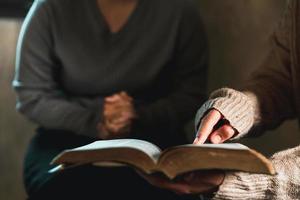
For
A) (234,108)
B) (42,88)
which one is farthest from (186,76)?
(234,108)

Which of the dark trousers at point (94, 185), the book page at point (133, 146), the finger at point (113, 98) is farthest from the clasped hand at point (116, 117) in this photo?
the book page at point (133, 146)

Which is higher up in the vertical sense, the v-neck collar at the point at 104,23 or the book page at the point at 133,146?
the book page at the point at 133,146

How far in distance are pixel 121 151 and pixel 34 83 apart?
781 millimetres

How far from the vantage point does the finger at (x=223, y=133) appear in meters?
0.92

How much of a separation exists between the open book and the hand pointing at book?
5.5 inches

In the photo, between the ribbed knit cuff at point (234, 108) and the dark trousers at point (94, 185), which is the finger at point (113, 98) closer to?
Result: the dark trousers at point (94, 185)

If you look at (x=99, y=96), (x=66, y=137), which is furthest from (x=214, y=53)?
(x=66, y=137)

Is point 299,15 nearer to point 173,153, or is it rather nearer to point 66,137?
point 173,153

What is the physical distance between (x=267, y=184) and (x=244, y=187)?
0.04 m

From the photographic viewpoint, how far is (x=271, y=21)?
161 centimetres

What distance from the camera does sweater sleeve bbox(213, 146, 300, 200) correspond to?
2.62 feet

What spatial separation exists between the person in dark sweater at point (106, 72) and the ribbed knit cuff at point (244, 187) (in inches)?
25.4

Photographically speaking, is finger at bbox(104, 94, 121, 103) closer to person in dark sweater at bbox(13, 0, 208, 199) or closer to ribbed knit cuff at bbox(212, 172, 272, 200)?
person in dark sweater at bbox(13, 0, 208, 199)

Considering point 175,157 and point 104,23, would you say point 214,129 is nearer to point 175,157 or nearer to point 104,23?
point 175,157
